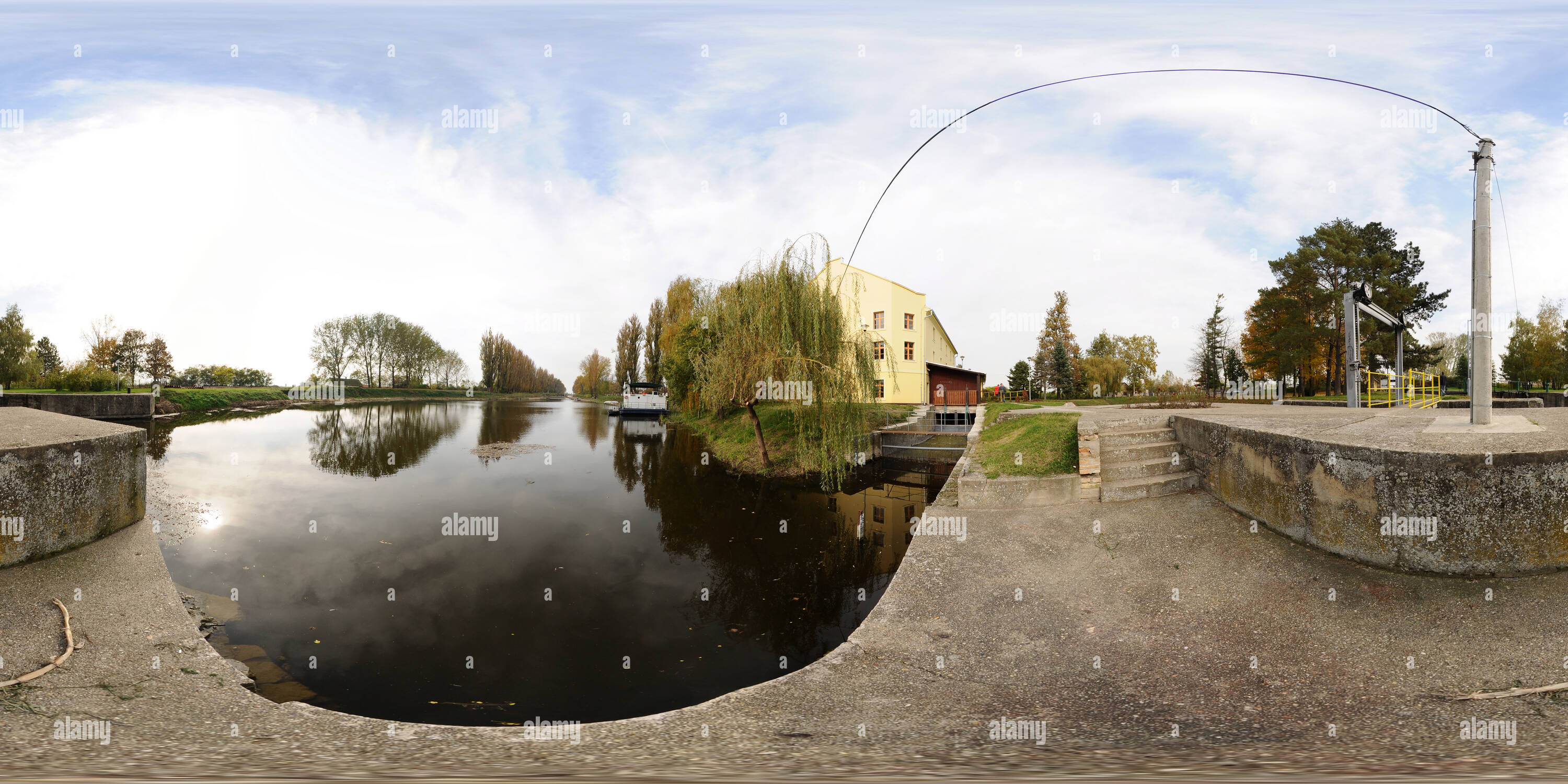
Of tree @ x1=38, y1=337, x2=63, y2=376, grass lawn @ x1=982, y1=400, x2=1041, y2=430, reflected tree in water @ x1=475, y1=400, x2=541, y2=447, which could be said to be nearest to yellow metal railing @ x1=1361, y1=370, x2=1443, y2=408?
grass lawn @ x1=982, y1=400, x2=1041, y2=430

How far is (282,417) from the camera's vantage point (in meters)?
38.9

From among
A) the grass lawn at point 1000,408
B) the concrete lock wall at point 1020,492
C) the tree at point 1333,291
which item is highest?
the tree at point 1333,291

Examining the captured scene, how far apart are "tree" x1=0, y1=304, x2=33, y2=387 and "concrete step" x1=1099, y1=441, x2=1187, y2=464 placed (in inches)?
2088

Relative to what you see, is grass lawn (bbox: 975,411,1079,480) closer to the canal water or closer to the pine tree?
the canal water

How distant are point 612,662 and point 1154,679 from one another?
5140 millimetres

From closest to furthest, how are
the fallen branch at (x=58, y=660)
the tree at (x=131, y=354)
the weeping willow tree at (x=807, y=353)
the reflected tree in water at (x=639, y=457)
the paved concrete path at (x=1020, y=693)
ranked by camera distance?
1. the paved concrete path at (x=1020, y=693)
2. the fallen branch at (x=58, y=660)
3. the weeping willow tree at (x=807, y=353)
4. the reflected tree in water at (x=639, y=457)
5. the tree at (x=131, y=354)

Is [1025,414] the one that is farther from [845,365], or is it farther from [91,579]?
[91,579]

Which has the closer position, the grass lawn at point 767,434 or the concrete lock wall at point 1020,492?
the concrete lock wall at point 1020,492

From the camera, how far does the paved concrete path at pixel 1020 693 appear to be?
3076 millimetres

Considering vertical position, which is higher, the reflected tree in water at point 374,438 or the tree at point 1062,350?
the tree at point 1062,350

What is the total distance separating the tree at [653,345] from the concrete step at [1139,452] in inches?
1594

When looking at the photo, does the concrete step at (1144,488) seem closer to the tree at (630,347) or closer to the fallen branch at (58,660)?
the fallen branch at (58,660)

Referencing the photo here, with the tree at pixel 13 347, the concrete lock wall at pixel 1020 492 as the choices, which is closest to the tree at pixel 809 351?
the concrete lock wall at pixel 1020 492

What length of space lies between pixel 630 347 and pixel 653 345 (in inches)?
247
